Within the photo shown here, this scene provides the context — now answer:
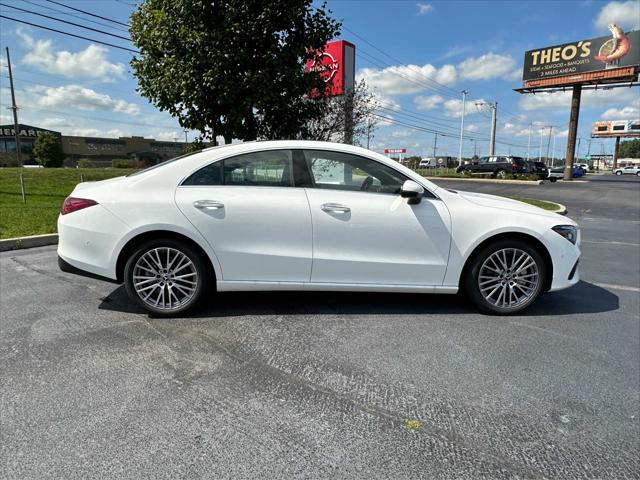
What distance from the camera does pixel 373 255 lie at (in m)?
3.60

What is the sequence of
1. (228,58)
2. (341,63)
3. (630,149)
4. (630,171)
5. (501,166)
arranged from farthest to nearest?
(630,149) < (630,171) < (501,166) < (341,63) < (228,58)

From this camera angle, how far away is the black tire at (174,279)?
354 centimetres

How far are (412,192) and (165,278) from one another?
2274 millimetres

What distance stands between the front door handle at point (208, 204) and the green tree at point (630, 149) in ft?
544

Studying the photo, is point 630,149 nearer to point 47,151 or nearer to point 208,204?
point 47,151

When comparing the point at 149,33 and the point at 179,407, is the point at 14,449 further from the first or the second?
the point at 149,33

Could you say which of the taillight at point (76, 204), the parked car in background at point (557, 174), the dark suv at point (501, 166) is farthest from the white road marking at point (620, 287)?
the parked car in background at point (557, 174)

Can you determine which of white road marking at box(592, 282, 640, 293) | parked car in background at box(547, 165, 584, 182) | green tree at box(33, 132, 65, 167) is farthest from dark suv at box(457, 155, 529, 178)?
green tree at box(33, 132, 65, 167)

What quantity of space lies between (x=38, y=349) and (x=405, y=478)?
107 inches

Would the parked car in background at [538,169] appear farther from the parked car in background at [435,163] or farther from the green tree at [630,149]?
the green tree at [630,149]

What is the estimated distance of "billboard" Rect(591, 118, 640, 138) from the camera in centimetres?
7131

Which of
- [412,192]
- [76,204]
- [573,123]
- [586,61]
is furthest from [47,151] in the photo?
[412,192]

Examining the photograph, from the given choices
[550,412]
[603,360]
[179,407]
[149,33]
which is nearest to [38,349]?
[179,407]

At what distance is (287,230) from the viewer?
11.6ft
